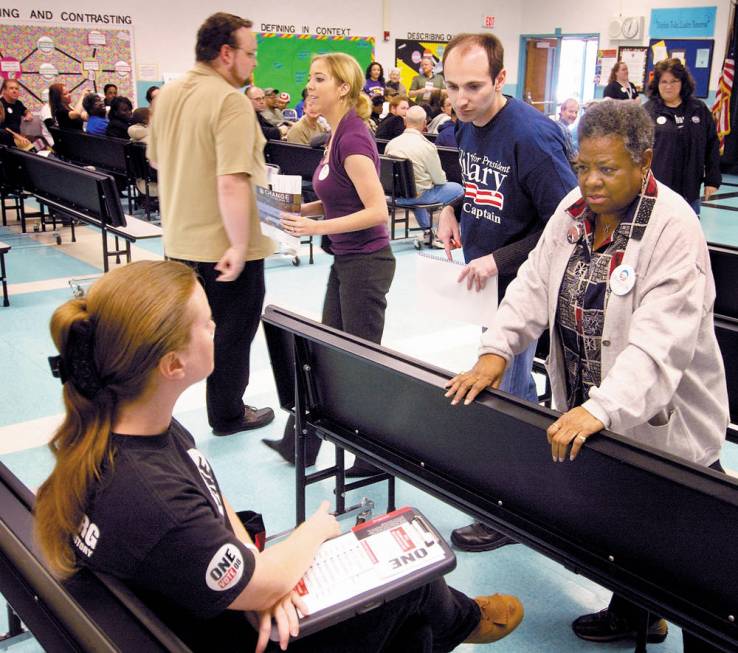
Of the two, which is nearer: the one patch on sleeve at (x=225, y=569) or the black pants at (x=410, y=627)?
the one patch on sleeve at (x=225, y=569)

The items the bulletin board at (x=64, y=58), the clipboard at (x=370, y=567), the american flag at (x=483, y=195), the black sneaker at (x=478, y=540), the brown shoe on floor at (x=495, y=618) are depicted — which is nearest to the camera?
the clipboard at (x=370, y=567)

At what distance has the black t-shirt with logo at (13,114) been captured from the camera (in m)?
9.41

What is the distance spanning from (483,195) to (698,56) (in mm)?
12904

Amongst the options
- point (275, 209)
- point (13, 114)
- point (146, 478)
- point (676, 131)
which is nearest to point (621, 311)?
point (146, 478)

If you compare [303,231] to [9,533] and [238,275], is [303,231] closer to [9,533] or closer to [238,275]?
[238,275]

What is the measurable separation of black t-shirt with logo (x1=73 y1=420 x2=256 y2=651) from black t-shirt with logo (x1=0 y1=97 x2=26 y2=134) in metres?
9.36

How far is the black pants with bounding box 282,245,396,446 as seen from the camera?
2912mm

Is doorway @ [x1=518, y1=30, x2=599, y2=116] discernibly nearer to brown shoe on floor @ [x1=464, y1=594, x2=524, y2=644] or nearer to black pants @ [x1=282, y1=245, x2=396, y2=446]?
black pants @ [x1=282, y1=245, x2=396, y2=446]

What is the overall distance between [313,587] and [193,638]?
235 millimetres

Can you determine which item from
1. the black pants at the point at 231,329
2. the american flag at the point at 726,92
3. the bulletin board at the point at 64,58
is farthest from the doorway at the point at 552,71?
the black pants at the point at 231,329

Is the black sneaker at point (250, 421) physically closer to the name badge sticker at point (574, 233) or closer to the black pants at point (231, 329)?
the black pants at point (231, 329)

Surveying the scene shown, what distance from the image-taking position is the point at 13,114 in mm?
9531

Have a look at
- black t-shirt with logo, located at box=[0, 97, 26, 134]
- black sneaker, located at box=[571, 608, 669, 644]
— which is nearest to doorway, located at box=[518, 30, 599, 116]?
black t-shirt with logo, located at box=[0, 97, 26, 134]

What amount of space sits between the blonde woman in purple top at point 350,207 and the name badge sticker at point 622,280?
1242 mm
